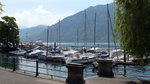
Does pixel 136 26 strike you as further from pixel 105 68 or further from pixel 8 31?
pixel 8 31

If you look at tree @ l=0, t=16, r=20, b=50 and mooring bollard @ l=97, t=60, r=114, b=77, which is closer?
mooring bollard @ l=97, t=60, r=114, b=77

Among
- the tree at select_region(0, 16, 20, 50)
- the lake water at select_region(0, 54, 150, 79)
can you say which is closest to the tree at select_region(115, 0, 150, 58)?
the lake water at select_region(0, 54, 150, 79)

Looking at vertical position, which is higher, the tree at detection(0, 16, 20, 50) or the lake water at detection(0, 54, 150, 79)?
the tree at detection(0, 16, 20, 50)

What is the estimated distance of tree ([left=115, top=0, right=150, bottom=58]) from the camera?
9.62 meters

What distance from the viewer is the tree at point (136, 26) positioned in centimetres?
962

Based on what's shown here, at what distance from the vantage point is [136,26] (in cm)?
977

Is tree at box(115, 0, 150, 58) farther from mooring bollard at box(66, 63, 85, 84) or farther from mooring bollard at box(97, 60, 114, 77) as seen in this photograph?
mooring bollard at box(66, 63, 85, 84)

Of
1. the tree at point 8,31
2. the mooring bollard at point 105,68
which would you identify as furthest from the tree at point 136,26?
the tree at point 8,31

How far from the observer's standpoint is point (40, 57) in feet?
203

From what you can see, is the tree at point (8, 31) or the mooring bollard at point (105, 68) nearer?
the mooring bollard at point (105, 68)

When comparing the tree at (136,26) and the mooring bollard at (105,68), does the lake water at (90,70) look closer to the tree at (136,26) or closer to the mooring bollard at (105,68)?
the mooring bollard at (105,68)

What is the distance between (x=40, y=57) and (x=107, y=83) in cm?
5323

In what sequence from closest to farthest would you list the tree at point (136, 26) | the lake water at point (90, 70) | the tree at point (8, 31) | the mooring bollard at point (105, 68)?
the tree at point (136, 26)
the mooring bollard at point (105, 68)
the lake water at point (90, 70)
the tree at point (8, 31)

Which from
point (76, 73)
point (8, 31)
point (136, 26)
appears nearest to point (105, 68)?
point (76, 73)
